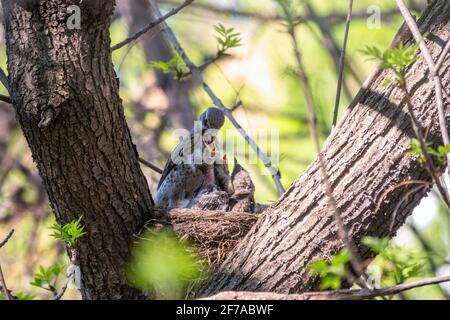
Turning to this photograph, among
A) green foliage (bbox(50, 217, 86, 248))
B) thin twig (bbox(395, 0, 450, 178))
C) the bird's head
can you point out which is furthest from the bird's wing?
thin twig (bbox(395, 0, 450, 178))

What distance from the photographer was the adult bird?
433 cm

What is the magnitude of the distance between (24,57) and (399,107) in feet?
4.73

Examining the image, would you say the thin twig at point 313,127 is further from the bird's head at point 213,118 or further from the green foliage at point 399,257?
the bird's head at point 213,118

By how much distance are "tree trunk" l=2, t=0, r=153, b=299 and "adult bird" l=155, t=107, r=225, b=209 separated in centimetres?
114

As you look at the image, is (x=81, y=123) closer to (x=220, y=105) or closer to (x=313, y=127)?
(x=220, y=105)

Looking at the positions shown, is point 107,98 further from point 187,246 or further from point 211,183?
point 211,183

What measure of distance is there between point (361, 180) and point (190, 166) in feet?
5.81

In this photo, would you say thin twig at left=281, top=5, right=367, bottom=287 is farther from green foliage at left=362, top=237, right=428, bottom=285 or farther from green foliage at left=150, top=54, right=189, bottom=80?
green foliage at left=150, top=54, right=189, bottom=80

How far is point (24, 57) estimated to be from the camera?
8.96 ft

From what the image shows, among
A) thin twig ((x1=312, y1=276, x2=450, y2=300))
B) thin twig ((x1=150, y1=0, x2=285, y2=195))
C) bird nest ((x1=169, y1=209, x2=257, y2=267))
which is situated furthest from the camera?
thin twig ((x1=150, y1=0, x2=285, y2=195))

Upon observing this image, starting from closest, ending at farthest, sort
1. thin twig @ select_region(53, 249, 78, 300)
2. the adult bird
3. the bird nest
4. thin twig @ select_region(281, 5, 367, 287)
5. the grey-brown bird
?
thin twig @ select_region(281, 5, 367, 287)
thin twig @ select_region(53, 249, 78, 300)
the bird nest
the grey-brown bird
the adult bird

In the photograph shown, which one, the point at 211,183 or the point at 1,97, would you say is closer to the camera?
the point at 1,97

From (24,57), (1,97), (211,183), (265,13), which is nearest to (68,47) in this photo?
(24,57)

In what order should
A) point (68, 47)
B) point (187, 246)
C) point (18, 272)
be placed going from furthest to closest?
point (18, 272) < point (187, 246) < point (68, 47)
